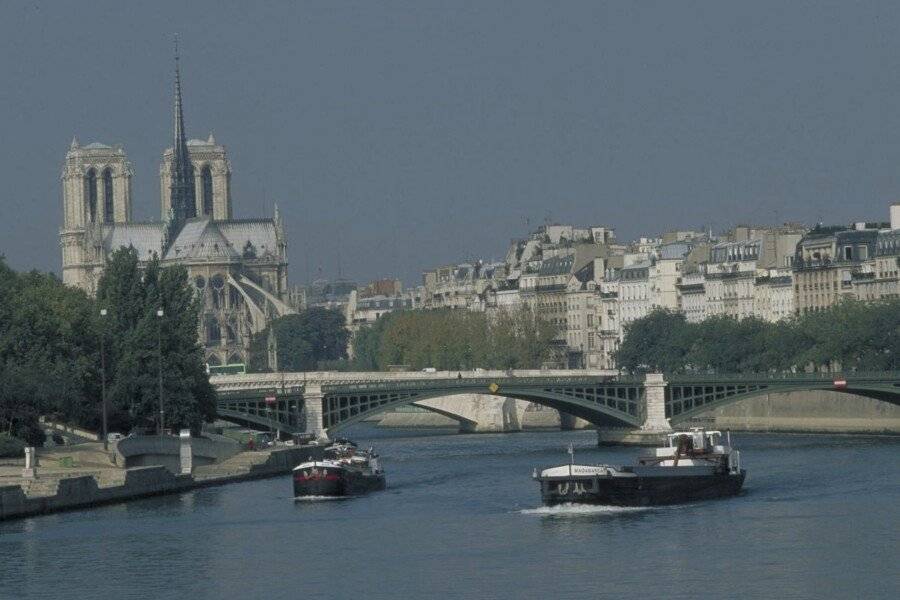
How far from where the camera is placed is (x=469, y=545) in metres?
61.2

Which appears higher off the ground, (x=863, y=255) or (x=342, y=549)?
(x=863, y=255)

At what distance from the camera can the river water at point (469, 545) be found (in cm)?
5428

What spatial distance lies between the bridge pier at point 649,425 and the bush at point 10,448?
29666 mm

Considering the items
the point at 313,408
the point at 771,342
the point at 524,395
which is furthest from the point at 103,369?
the point at 771,342

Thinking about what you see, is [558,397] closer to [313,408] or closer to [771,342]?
[313,408]

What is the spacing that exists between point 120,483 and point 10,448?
4.92 m

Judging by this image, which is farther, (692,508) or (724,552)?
(692,508)

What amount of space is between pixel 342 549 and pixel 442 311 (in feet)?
371

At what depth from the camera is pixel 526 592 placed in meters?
53.3

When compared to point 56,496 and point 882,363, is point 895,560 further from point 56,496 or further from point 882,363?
point 882,363

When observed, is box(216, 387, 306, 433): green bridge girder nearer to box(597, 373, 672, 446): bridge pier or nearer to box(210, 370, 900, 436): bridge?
box(210, 370, 900, 436): bridge

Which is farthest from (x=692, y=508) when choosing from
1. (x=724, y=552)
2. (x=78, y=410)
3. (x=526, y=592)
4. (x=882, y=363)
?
(x=882, y=363)

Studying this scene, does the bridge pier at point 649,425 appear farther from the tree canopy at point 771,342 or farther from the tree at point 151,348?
the tree at point 151,348

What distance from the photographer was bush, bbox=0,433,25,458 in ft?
254
